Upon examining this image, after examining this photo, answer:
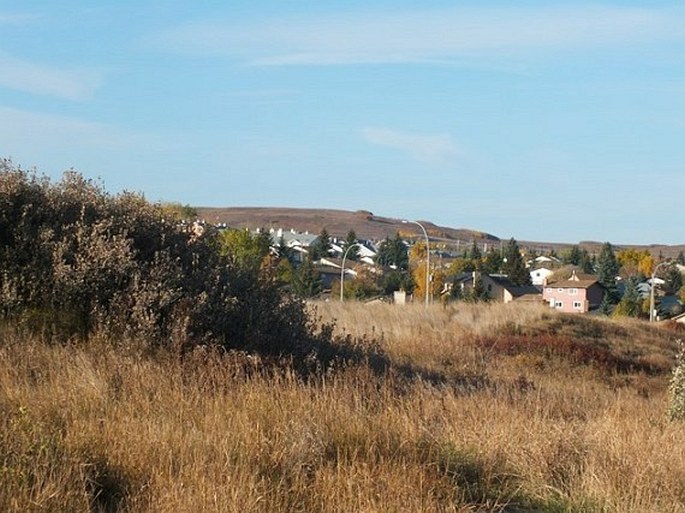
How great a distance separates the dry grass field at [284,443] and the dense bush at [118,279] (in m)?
0.61

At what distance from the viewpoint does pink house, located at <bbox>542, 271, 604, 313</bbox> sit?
358 ft

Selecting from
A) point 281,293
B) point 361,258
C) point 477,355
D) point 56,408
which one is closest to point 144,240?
point 281,293

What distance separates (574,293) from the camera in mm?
110500

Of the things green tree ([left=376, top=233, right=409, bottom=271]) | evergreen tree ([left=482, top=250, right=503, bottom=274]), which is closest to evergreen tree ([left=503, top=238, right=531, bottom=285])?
evergreen tree ([left=482, top=250, right=503, bottom=274])

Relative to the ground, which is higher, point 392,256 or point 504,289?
Answer: point 392,256

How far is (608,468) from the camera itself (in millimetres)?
7621

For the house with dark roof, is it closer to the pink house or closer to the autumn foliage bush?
the pink house

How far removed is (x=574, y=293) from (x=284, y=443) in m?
107

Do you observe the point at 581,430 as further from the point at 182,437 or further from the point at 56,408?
the point at 56,408

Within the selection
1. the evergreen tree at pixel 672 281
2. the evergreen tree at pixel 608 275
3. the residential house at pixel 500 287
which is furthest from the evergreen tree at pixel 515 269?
the evergreen tree at pixel 672 281

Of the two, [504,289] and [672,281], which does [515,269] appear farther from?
[672,281]

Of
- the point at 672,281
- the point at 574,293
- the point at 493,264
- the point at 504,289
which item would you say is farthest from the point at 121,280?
the point at 672,281

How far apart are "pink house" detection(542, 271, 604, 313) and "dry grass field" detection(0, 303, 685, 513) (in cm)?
9990

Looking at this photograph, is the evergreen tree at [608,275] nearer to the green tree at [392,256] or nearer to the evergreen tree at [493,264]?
the evergreen tree at [493,264]
